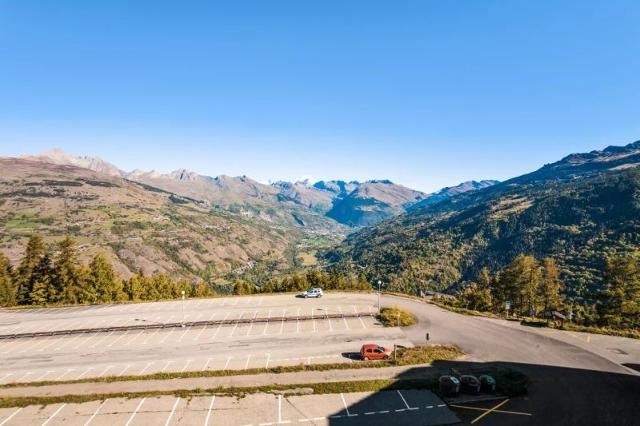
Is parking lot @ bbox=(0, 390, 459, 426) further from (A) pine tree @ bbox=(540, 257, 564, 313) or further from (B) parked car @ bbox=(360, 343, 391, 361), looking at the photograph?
(A) pine tree @ bbox=(540, 257, 564, 313)

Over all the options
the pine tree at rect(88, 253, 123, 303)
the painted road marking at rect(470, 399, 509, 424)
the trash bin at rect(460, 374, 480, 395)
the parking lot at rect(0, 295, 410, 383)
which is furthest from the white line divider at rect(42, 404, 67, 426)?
the pine tree at rect(88, 253, 123, 303)

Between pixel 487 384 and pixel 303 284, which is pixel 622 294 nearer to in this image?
pixel 487 384

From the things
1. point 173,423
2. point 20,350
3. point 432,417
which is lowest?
point 20,350

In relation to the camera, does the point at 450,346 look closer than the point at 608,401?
No

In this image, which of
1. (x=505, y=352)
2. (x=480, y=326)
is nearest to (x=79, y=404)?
(x=505, y=352)

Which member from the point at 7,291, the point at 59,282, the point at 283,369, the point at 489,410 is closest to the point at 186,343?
the point at 283,369

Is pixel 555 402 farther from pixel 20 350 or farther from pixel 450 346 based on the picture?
pixel 20 350

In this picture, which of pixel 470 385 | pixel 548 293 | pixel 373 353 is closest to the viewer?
pixel 470 385
